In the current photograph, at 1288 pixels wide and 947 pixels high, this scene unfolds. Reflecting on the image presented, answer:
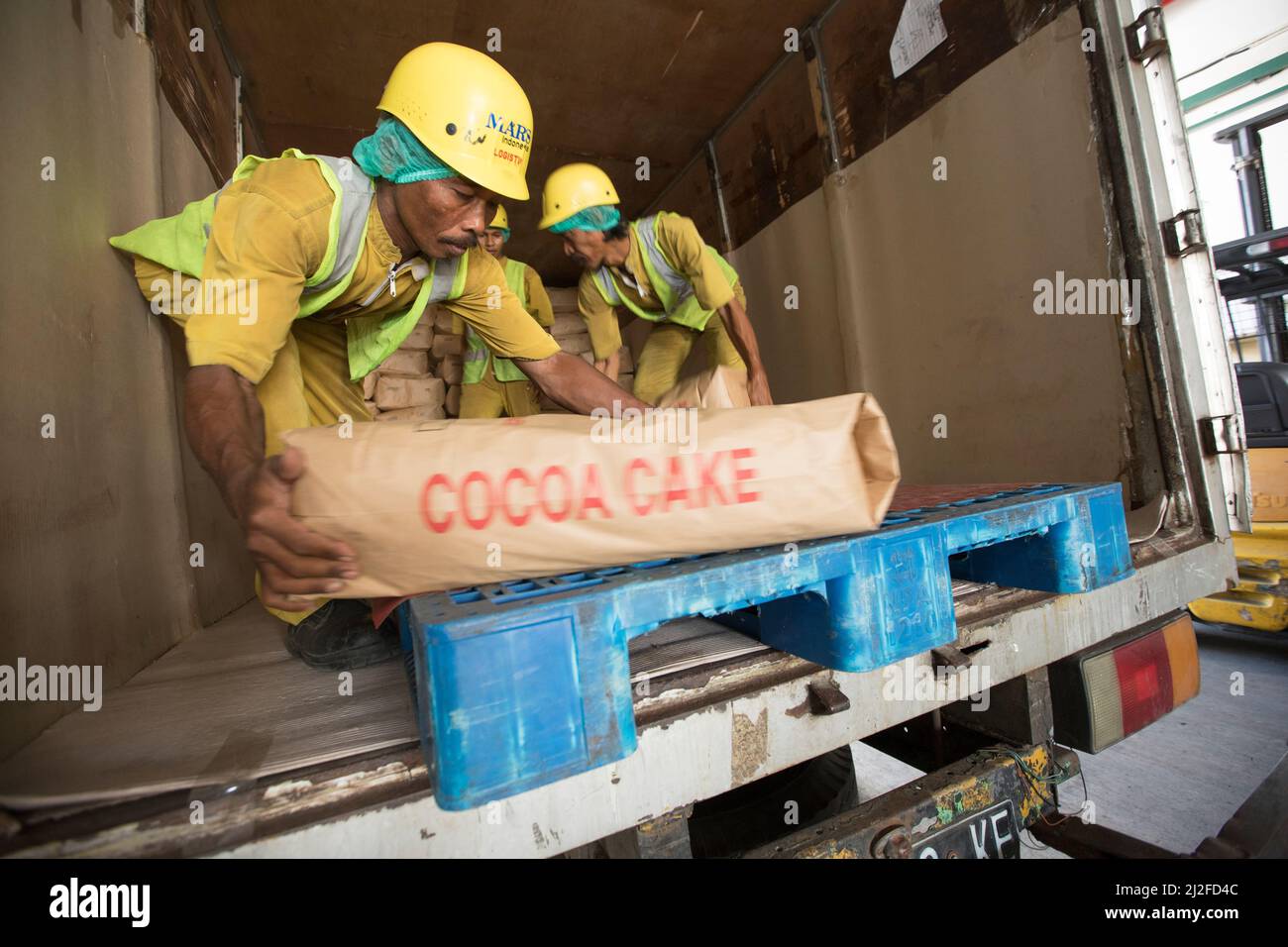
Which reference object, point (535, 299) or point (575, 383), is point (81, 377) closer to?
point (575, 383)

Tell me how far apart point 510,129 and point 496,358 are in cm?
247

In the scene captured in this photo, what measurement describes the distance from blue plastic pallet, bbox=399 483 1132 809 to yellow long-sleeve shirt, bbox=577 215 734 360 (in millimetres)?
2168

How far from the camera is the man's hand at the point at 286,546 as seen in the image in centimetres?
86

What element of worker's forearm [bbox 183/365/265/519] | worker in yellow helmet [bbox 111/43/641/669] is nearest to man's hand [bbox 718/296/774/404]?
worker in yellow helmet [bbox 111/43/641/669]

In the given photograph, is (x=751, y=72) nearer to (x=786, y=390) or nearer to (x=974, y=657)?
(x=786, y=390)

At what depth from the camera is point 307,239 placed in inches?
59.0

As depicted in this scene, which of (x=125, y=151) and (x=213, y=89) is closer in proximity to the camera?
(x=125, y=151)

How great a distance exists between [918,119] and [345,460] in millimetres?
3123

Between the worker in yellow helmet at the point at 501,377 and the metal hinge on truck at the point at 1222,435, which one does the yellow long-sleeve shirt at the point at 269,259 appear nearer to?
the worker in yellow helmet at the point at 501,377

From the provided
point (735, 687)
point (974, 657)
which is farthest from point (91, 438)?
point (974, 657)

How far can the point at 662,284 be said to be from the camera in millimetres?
3494

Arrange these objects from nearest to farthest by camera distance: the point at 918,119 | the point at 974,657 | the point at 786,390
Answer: the point at 974,657
the point at 918,119
the point at 786,390

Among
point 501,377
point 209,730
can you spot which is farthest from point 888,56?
point 209,730
